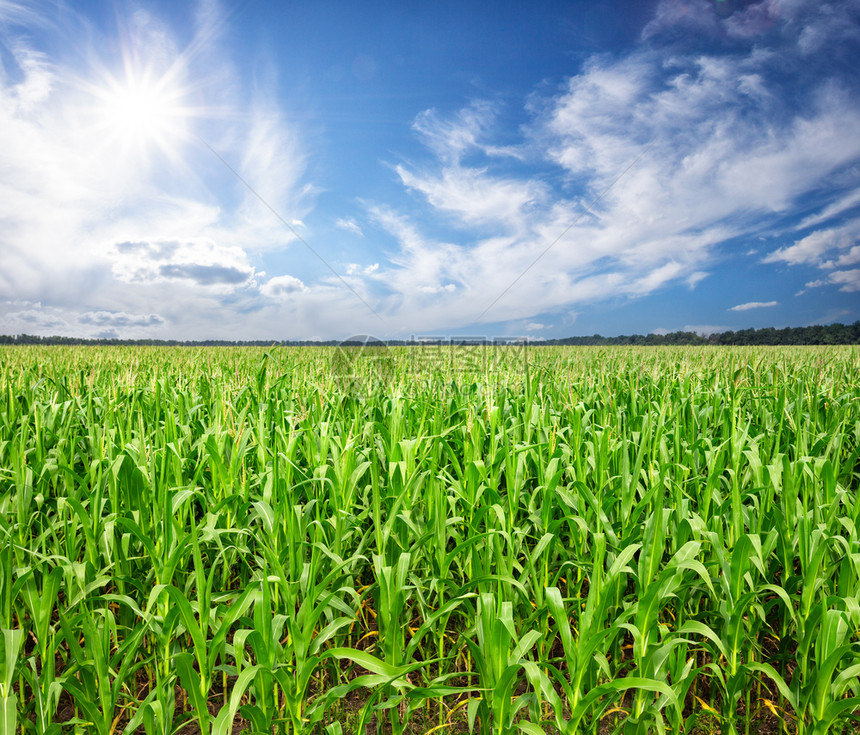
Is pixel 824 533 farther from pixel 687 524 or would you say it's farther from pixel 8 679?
pixel 8 679

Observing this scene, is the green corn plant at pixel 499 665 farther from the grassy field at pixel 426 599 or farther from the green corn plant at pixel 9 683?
the green corn plant at pixel 9 683

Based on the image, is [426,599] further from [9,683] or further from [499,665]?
[9,683]

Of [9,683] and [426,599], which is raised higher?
[9,683]

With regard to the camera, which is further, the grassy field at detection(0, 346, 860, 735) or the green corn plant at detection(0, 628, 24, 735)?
the grassy field at detection(0, 346, 860, 735)

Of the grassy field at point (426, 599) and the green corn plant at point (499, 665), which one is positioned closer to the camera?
the green corn plant at point (499, 665)

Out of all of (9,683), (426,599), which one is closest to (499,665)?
(426,599)

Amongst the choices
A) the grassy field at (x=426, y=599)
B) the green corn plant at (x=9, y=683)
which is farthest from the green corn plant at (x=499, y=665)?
the green corn plant at (x=9, y=683)

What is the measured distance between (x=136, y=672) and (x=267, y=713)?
50.5 inches

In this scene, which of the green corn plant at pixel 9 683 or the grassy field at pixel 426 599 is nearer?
the green corn plant at pixel 9 683

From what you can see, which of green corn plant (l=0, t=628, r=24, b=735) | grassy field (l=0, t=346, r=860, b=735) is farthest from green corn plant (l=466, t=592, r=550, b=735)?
green corn plant (l=0, t=628, r=24, b=735)

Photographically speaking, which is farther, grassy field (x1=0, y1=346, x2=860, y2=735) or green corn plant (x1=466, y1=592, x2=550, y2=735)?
grassy field (x1=0, y1=346, x2=860, y2=735)

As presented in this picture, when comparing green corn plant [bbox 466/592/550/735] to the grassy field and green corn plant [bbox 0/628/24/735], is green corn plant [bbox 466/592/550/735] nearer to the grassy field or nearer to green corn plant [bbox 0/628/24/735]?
the grassy field

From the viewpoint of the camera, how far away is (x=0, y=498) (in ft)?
11.1

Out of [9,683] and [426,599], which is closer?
[9,683]
